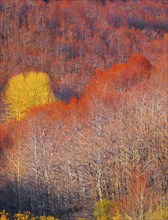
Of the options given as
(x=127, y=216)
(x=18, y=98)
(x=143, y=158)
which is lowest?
(x=18, y=98)

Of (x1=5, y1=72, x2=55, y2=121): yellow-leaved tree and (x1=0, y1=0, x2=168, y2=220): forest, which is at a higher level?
(x1=0, y1=0, x2=168, y2=220): forest

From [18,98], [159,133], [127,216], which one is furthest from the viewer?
[18,98]

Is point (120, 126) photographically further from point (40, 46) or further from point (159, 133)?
point (40, 46)

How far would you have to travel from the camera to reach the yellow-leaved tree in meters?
42.0

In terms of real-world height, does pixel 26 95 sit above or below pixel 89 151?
below

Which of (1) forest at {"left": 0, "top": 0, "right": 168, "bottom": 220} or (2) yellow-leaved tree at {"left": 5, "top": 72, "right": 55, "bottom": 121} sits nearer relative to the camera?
(1) forest at {"left": 0, "top": 0, "right": 168, "bottom": 220}

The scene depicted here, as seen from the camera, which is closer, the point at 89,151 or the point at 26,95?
the point at 89,151

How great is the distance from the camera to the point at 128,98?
28969mm

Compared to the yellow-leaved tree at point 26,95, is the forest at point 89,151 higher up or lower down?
higher up

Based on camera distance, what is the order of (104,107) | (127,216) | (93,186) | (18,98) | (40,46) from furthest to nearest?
(40,46) < (18,98) < (104,107) < (93,186) < (127,216)

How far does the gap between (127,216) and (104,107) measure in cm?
1640

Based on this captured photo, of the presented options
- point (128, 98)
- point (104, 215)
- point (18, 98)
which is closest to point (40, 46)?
point (18, 98)

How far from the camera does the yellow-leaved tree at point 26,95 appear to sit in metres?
42.0

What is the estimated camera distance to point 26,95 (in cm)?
4259
